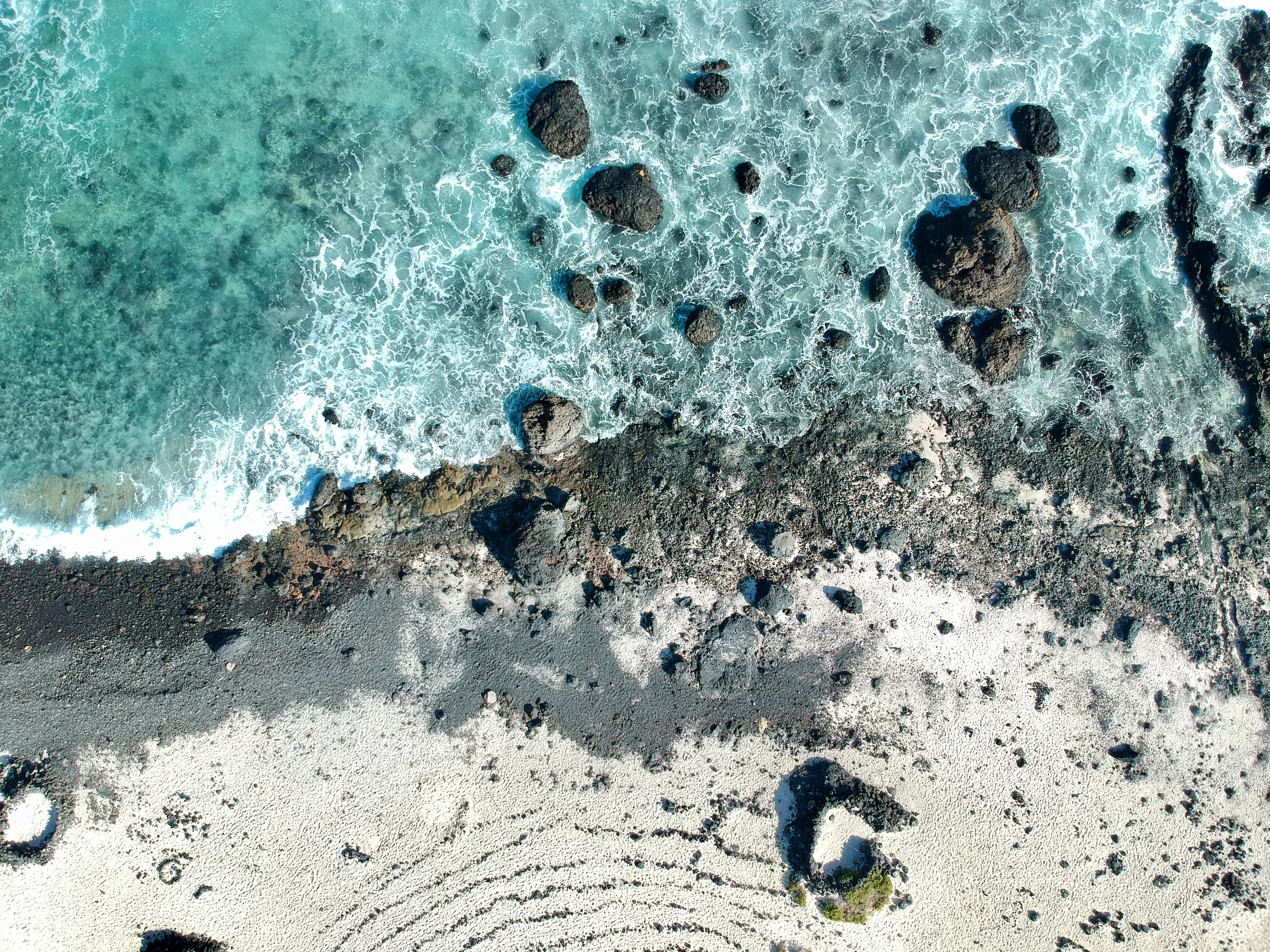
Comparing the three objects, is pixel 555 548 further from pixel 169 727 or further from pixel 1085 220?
pixel 1085 220

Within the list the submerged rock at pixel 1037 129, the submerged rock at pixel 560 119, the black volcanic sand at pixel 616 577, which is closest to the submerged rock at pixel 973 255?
the submerged rock at pixel 1037 129

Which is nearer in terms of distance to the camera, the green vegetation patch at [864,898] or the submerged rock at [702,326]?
the green vegetation patch at [864,898]

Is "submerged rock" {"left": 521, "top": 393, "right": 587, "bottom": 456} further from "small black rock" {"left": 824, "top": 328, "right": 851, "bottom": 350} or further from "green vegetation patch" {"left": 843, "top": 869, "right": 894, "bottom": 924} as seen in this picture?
"green vegetation patch" {"left": 843, "top": 869, "right": 894, "bottom": 924}

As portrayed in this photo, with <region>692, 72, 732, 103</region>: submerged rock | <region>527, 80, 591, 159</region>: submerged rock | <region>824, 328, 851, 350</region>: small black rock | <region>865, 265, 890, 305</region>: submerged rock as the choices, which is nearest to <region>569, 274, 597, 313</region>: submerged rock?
<region>527, 80, 591, 159</region>: submerged rock

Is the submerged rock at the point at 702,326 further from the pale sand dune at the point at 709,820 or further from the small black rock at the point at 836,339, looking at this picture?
the pale sand dune at the point at 709,820

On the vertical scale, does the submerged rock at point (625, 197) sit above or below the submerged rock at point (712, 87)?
below

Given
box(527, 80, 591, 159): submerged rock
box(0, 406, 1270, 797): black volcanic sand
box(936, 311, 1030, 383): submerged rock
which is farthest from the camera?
box(936, 311, 1030, 383): submerged rock

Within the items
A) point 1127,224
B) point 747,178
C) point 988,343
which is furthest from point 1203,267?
point 747,178
